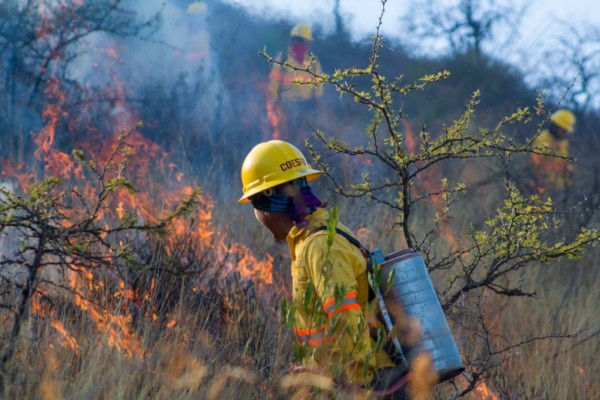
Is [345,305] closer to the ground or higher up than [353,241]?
closer to the ground

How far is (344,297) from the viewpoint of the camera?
8.68 ft

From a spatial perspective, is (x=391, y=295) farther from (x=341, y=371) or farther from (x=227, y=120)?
(x=227, y=120)

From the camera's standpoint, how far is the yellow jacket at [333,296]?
2.68m

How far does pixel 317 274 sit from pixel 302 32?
14.9 m

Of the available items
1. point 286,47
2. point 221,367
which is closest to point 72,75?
point 286,47

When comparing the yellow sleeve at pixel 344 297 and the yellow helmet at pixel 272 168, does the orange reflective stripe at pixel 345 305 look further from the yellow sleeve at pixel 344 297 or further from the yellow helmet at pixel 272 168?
the yellow helmet at pixel 272 168

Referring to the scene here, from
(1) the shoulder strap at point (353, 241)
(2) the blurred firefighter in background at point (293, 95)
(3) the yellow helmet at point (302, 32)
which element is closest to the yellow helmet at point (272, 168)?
(1) the shoulder strap at point (353, 241)

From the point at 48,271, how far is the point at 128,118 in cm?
571

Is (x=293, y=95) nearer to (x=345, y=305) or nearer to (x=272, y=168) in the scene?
(x=272, y=168)

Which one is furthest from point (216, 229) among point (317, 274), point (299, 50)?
point (299, 50)

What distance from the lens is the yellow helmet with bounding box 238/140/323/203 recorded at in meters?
3.55

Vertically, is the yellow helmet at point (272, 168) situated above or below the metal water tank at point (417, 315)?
above

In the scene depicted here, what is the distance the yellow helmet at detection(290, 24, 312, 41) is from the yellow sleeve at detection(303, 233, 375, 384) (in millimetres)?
14498

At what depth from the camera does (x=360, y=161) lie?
11.9 meters
